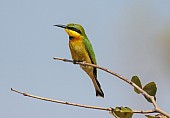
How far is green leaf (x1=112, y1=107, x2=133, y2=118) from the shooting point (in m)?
0.79

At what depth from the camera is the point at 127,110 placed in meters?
0.81

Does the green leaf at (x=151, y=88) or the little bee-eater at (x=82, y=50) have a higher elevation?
the little bee-eater at (x=82, y=50)

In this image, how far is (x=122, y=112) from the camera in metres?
0.80

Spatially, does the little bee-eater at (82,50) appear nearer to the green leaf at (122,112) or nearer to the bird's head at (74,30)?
the bird's head at (74,30)

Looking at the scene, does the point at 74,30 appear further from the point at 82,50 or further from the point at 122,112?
the point at 122,112

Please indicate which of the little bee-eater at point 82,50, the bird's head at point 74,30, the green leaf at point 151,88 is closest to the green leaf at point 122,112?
the green leaf at point 151,88

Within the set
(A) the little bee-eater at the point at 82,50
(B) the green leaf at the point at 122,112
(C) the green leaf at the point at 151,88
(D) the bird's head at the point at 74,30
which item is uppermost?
(D) the bird's head at the point at 74,30

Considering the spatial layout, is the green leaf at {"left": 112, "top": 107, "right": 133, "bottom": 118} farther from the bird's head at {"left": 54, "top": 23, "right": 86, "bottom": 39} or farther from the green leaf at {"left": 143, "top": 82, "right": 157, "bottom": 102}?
the bird's head at {"left": 54, "top": 23, "right": 86, "bottom": 39}

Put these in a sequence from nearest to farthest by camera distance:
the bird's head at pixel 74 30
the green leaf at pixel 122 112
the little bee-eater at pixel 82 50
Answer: the green leaf at pixel 122 112, the bird's head at pixel 74 30, the little bee-eater at pixel 82 50

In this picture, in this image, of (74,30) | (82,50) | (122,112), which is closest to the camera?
(122,112)

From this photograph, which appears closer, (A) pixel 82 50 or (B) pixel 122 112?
(B) pixel 122 112

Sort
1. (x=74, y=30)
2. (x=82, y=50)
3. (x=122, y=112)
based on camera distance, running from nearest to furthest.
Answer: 1. (x=122, y=112)
2. (x=74, y=30)
3. (x=82, y=50)

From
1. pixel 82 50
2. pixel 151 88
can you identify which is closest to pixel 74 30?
pixel 82 50

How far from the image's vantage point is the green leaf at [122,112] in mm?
788
